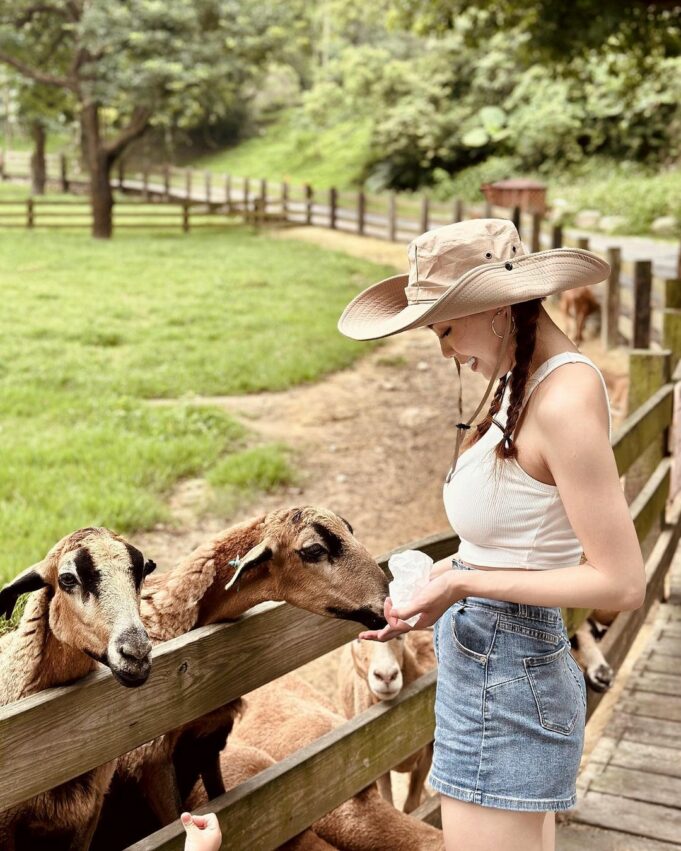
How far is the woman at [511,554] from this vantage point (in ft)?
6.73

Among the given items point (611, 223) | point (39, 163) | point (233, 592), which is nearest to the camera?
point (233, 592)

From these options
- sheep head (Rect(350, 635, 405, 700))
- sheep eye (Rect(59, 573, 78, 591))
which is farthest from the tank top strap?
sheep head (Rect(350, 635, 405, 700))

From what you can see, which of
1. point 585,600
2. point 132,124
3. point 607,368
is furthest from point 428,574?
point 132,124

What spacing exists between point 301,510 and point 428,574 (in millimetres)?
428

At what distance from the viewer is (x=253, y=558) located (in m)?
2.44

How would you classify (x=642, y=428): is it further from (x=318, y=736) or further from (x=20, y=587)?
(x=20, y=587)

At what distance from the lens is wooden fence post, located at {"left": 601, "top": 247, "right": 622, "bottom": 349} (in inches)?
538

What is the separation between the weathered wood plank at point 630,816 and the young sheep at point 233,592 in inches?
69.3

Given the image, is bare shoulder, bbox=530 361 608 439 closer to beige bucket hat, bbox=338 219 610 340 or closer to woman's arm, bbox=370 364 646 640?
woman's arm, bbox=370 364 646 640

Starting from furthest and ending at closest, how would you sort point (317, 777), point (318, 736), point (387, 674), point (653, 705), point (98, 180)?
point (98, 180)
point (653, 705)
point (318, 736)
point (387, 674)
point (317, 777)

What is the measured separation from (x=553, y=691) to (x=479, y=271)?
35.1 inches

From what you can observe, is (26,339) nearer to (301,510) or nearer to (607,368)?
(607,368)

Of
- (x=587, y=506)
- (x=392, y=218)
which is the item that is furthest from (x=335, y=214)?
(x=587, y=506)

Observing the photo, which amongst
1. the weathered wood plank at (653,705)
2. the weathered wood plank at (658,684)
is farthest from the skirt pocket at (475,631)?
the weathered wood plank at (658,684)
